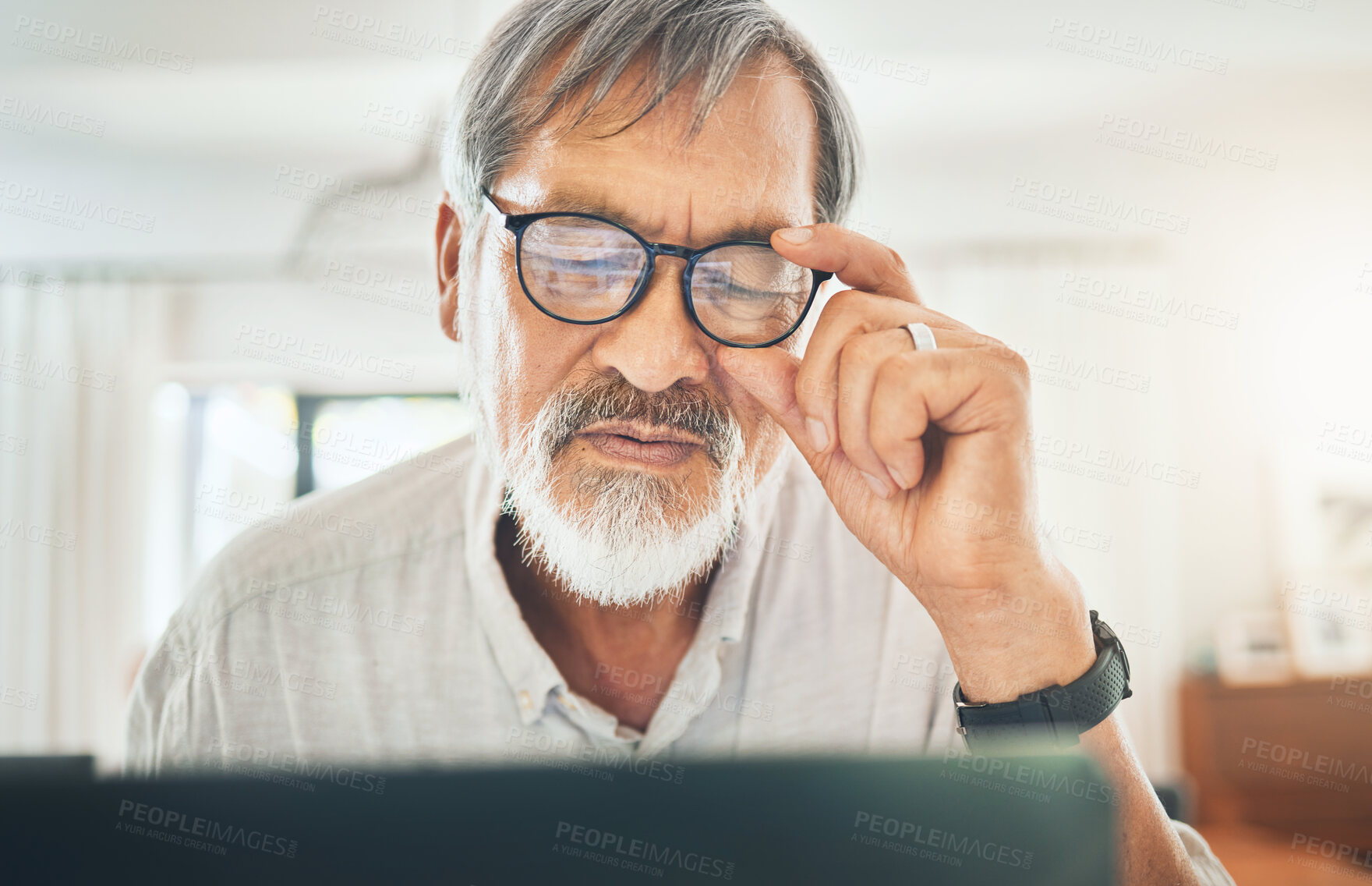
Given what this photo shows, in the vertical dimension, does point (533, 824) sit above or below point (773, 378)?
below

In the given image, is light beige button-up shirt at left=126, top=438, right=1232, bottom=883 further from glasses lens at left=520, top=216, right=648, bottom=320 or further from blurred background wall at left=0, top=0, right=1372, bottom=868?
blurred background wall at left=0, top=0, right=1372, bottom=868

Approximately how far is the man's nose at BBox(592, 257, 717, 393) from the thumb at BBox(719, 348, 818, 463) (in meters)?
0.04

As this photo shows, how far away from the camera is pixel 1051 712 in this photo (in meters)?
0.82

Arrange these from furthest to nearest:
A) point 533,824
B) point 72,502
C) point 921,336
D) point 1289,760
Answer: point 72,502
point 1289,760
point 921,336
point 533,824

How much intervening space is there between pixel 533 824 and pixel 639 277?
Result: 0.69m

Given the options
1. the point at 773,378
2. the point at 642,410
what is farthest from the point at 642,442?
the point at 773,378

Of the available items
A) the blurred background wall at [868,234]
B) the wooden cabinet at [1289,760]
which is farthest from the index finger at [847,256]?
the wooden cabinet at [1289,760]

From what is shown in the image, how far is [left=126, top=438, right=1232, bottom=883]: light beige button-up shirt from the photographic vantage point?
1.10m

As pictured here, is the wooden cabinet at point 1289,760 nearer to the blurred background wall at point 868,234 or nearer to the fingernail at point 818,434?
the blurred background wall at point 868,234

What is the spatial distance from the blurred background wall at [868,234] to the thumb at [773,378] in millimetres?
2400

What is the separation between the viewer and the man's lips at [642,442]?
959mm

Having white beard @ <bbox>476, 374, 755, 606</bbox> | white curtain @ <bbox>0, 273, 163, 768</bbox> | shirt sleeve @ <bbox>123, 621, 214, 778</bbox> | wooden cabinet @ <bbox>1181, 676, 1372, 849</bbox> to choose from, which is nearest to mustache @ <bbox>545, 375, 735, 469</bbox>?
white beard @ <bbox>476, 374, 755, 606</bbox>

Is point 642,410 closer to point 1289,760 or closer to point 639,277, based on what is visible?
point 639,277

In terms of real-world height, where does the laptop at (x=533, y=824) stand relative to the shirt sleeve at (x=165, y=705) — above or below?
above
